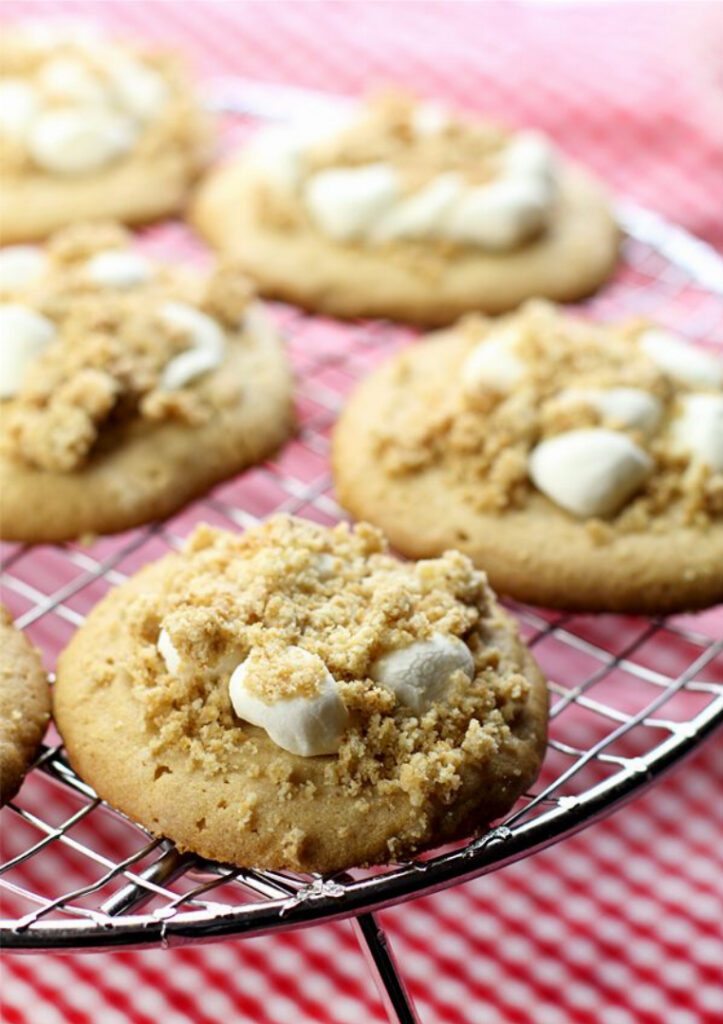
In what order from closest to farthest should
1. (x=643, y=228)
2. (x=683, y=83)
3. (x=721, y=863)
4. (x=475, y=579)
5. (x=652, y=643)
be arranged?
(x=475, y=579)
(x=721, y=863)
(x=652, y=643)
(x=643, y=228)
(x=683, y=83)

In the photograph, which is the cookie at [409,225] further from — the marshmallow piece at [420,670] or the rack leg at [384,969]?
the rack leg at [384,969]

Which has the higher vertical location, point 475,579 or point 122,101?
point 475,579

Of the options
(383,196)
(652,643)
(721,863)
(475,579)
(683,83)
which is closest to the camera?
(475,579)

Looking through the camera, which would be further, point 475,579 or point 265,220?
point 265,220

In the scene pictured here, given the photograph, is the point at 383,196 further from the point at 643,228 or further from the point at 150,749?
the point at 150,749

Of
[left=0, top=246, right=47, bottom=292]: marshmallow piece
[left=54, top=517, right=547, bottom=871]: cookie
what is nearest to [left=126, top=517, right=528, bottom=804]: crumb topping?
[left=54, top=517, right=547, bottom=871]: cookie

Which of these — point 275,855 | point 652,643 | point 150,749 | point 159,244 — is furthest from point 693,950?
point 159,244
